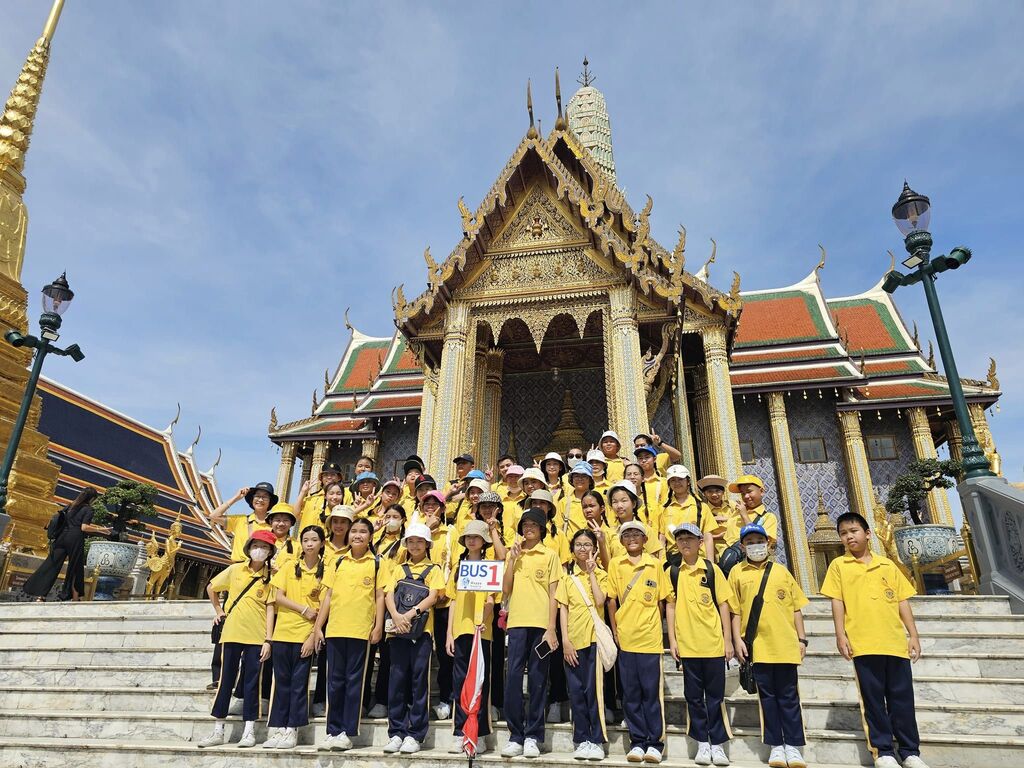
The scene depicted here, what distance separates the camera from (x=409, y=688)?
406 centimetres

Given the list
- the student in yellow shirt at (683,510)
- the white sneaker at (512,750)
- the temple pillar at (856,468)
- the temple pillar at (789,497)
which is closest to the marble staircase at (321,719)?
the white sneaker at (512,750)

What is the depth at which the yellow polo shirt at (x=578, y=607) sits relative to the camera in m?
3.84

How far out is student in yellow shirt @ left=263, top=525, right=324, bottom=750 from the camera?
4020 mm

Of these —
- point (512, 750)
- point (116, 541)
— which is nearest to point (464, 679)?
point (512, 750)

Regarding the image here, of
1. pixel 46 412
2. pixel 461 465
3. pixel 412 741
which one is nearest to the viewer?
pixel 412 741

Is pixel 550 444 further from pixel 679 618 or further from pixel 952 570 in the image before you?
pixel 679 618

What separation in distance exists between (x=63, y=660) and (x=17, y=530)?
28.4 feet

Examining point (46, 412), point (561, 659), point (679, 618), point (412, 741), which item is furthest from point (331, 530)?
point (46, 412)

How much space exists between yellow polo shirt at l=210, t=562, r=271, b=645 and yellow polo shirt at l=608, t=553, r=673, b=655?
7.99 ft

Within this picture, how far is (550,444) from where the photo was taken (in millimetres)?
13094

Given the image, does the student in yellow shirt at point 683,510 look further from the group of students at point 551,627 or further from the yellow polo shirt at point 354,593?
the yellow polo shirt at point 354,593

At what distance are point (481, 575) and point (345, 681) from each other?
4.02ft

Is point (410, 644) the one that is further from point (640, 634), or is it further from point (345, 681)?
point (640, 634)

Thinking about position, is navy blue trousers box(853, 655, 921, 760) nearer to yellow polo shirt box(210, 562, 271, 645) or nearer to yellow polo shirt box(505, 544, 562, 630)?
yellow polo shirt box(505, 544, 562, 630)
